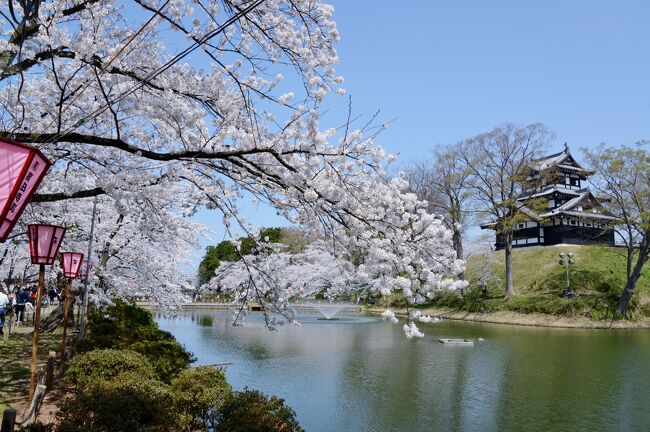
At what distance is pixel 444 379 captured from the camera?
11.0 meters

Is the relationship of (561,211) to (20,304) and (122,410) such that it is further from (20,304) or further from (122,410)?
(122,410)

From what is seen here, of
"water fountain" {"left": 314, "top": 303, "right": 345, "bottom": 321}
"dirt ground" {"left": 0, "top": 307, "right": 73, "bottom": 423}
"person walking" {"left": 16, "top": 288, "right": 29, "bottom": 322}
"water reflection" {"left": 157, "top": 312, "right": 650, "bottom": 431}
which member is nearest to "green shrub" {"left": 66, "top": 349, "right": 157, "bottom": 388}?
"dirt ground" {"left": 0, "top": 307, "right": 73, "bottom": 423}

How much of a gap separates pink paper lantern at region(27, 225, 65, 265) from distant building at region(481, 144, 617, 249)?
28366 mm

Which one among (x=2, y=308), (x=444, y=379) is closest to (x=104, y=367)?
(x=444, y=379)

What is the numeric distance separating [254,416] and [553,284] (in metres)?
28.3

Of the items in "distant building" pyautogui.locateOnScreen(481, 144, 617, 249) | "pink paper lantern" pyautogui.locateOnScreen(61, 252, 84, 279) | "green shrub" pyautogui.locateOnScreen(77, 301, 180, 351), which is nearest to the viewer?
"green shrub" pyautogui.locateOnScreen(77, 301, 180, 351)

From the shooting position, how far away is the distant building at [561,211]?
3244 cm

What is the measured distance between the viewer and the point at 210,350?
49.4 feet

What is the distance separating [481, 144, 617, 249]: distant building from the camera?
32438mm

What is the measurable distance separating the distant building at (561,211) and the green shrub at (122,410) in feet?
93.3

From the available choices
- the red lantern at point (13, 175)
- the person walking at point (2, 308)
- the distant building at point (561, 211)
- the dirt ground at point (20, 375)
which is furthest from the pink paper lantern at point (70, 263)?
the distant building at point (561, 211)

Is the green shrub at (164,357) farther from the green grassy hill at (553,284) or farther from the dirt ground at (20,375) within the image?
the green grassy hill at (553,284)

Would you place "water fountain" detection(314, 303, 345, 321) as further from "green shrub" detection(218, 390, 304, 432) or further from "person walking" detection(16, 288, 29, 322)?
"green shrub" detection(218, 390, 304, 432)

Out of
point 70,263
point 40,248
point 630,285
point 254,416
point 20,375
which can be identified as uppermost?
point 630,285
